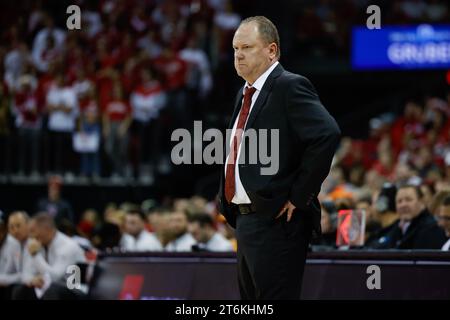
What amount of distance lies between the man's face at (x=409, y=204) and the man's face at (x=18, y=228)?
4559 millimetres

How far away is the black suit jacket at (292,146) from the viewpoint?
17.7 feet

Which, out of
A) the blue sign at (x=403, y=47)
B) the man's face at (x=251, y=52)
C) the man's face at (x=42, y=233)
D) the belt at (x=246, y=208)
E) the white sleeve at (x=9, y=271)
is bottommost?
the white sleeve at (x=9, y=271)

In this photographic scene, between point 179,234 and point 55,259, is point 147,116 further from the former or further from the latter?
point 55,259

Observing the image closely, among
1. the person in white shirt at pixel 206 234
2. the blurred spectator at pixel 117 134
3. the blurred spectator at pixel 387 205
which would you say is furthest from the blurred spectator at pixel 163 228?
the blurred spectator at pixel 117 134

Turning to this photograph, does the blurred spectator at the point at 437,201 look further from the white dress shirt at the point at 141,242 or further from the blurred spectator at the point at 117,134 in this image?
the blurred spectator at the point at 117,134

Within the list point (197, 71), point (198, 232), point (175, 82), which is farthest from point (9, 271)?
point (197, 71)

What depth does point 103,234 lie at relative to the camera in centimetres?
1235

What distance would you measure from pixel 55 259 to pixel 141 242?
2.00m

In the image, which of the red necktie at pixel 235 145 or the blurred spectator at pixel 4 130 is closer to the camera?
the red necktie at pixel 235 145

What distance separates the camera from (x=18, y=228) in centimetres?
1111

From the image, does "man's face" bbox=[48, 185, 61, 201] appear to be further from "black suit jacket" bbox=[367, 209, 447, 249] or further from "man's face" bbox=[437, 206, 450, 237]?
"man's face" bbox=[437, 206, 450, 237]

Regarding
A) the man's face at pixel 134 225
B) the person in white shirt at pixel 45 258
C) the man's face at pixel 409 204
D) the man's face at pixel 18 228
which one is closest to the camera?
the man's face at pixel 409 204
